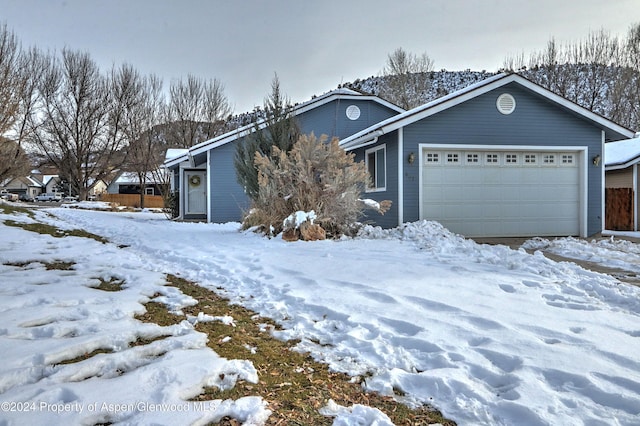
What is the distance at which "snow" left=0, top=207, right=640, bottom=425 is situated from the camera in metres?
2.21

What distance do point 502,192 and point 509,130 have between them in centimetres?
161

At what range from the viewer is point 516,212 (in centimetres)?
1102

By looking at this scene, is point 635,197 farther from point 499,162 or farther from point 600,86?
point 600,86

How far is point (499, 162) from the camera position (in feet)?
36.1

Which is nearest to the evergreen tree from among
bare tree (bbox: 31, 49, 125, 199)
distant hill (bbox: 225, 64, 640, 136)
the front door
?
the front door

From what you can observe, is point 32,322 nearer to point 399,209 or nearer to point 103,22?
point 399,209

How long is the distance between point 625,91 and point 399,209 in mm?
23750

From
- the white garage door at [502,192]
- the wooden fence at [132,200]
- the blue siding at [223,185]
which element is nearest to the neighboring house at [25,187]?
the wooden fence at [132,200]

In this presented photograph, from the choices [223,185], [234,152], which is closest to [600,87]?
[234,152]

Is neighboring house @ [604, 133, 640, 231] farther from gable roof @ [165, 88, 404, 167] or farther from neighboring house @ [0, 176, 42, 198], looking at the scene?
neighboring house @ [0, 176, 42, 198]

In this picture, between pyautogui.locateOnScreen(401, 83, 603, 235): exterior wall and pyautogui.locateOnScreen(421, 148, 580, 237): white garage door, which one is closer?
pyautogui.locateOnScreen(401, 83, 603, 235): exterior wall

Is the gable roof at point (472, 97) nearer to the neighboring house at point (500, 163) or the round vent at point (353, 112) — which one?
the neighboring house at point (500, 163)

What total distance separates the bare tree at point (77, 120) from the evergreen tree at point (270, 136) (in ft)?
69.0

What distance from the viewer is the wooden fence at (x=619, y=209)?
45.5 ft
